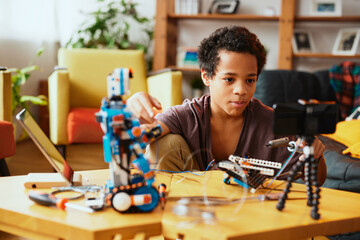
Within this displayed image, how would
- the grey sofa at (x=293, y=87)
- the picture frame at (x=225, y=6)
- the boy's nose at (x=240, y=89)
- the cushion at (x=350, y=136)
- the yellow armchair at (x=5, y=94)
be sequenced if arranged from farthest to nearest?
1. the picture frame at (x=225, y=6)
2. the grey sofa at (x=293, y=87)
3. the yellow armchair at (x=5, y=94)
4. the cushion at (x=350, y=136)
5. the boy's nose at (x=240, y=89)

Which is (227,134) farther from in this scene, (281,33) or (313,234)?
(281,33)

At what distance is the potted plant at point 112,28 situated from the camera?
3.45m

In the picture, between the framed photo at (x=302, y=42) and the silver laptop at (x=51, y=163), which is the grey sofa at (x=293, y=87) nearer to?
the framed photo at (x=302, y=42)

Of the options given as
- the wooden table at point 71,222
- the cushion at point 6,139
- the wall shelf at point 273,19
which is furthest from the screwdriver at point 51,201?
the wall shelf at point 273,19

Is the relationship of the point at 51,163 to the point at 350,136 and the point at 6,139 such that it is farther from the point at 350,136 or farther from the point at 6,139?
the point at 350,136

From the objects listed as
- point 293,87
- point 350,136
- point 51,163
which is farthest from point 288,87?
point 51,163

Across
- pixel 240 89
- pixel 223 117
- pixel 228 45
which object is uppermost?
pixel 228 45

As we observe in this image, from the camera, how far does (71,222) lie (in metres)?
0.84

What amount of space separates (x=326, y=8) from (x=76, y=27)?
7.15 feet

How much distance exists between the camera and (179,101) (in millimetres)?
2518

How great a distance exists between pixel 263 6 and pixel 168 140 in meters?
2.84

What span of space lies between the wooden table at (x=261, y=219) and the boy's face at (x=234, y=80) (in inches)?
11.4

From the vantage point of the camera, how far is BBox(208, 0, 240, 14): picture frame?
3.63 metres

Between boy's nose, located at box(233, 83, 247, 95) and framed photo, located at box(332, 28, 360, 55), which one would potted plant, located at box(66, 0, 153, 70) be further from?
boy's nose, located at box(233, 83, 247, 95)
